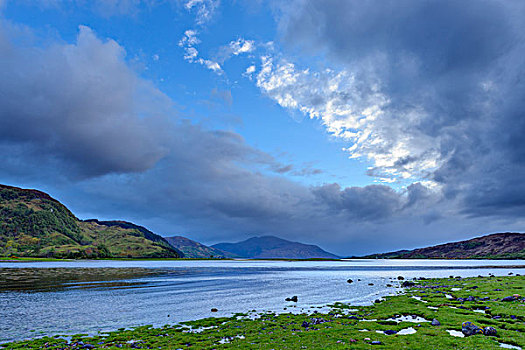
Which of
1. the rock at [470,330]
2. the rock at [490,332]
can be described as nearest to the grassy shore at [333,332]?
the rock at [490,332]

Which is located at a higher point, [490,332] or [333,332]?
[490,332]

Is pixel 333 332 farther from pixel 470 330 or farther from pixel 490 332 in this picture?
pixel 490 332

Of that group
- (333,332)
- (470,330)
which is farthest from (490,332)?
(333,332)

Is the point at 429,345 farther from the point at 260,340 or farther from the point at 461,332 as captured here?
the point at 260,340

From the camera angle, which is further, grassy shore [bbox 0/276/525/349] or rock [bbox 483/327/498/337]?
rock [bbox 483/327/498/337]

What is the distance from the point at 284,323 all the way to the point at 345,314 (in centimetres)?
1069

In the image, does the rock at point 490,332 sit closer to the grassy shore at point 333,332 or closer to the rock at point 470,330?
the grassy shore at point 333,332

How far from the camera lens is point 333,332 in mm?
32375

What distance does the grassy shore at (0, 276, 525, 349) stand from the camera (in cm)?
2766

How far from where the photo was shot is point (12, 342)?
32500 mm

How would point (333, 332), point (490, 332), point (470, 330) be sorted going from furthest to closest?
point (333, 332)
point (470, 330)
point (490, 332)

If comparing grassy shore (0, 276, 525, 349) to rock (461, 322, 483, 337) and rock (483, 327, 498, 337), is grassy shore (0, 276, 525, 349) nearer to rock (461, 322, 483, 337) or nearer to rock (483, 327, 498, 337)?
rock (483, 327, 498, 337)

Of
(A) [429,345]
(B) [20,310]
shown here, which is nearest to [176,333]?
(A) [429,345]

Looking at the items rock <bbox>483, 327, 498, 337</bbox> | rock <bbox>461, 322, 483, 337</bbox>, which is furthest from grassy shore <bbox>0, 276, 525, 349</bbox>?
rock <bbox>461, 322, 483, 337</bbox>
